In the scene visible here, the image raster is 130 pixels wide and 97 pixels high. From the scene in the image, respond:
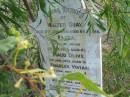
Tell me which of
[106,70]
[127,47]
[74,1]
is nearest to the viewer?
[127,47]

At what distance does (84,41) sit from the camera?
1.86m

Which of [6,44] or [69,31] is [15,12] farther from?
[6,44]

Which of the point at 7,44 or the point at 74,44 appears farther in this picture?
the point at 74,44

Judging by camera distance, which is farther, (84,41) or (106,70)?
(106,70)

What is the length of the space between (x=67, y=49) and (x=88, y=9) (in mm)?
272

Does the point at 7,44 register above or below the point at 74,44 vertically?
above

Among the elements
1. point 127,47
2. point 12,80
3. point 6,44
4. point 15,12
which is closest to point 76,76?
point 6,44

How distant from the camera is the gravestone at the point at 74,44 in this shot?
1838 mm

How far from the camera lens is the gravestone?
6.03ft

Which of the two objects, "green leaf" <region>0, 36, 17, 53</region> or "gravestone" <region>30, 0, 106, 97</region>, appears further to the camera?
"gravestone" <region>30, 0, 106, 97</region>

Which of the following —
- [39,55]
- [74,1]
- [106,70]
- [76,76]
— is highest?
[74,1]

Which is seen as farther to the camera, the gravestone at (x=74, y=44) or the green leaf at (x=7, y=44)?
the gravestone at (x=74, y=44)

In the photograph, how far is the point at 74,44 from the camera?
1895 millimetres

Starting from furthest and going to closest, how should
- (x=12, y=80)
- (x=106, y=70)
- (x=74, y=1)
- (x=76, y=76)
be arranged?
(x=106, y=70) < (x=74, y=1) < (x=12, y=80) < (x=76, y=76)
